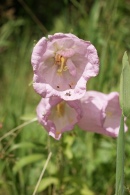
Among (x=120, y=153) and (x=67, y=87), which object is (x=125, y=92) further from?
(x=67, y=87)

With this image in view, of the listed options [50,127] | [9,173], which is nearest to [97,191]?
[9,173]

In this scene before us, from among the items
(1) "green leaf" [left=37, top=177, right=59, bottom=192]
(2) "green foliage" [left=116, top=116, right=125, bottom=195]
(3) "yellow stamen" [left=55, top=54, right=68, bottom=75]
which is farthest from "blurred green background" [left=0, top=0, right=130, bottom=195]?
(2) "green foliage" [left=116, top=116, right=125, bottom=195]

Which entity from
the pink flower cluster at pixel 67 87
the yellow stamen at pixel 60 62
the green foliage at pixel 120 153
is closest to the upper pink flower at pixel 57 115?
the pink flower cluster at pixel 67 87

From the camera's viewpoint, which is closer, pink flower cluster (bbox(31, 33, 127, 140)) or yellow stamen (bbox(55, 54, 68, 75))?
pink flower cluster (bbox(31, 33, 127, 140))

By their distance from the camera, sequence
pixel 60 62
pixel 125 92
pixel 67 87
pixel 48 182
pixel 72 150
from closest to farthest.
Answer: pixel 125 92
pixel 67 87
pixel 60 62
pixel 48 182
pixel 72 150

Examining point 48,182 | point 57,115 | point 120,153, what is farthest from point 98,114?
point 120,153

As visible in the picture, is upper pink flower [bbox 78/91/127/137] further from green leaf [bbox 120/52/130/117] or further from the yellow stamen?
green leaf [bbox 120/52/130/117]
